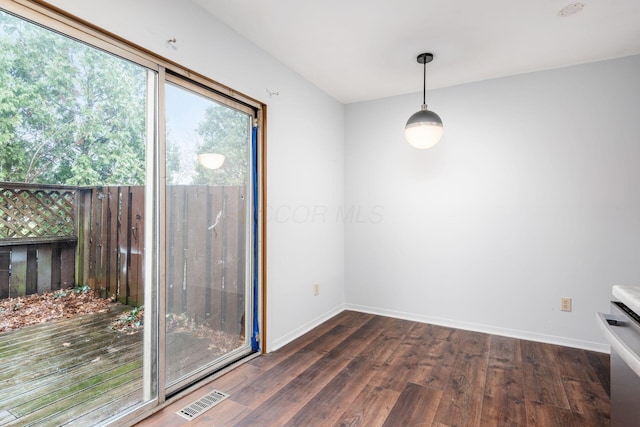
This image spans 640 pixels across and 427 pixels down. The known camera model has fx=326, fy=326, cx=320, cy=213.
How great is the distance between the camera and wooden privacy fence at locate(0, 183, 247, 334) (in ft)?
4.98

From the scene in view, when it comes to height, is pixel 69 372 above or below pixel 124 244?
below

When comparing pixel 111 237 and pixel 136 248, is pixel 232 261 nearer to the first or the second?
pixel 136 248

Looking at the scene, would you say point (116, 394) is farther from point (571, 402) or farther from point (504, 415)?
point (571, 402)

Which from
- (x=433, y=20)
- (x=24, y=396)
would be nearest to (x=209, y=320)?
(x=24, y=396)

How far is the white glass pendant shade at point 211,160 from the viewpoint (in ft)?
7.98

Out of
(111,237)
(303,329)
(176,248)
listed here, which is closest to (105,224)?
(111,237)

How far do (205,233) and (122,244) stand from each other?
60 cm

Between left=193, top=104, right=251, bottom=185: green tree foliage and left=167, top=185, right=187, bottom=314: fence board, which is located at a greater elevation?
left=193, top=104, right=251, bottom=185: green tree foliage

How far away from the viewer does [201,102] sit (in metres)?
2.42

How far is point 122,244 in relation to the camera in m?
1.95

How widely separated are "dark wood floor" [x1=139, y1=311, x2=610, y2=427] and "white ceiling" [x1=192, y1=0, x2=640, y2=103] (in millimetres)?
2644

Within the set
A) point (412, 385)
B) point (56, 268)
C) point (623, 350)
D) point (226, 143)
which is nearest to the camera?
point (623, 350)

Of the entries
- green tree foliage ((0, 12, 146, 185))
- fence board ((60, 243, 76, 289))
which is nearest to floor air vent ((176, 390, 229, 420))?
fence board ((60, 243, 76, 289))

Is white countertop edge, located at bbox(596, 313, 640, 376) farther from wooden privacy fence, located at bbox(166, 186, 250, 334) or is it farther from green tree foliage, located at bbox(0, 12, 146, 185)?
green tree foliage, located at bbox(0, 12, 146, 185)
